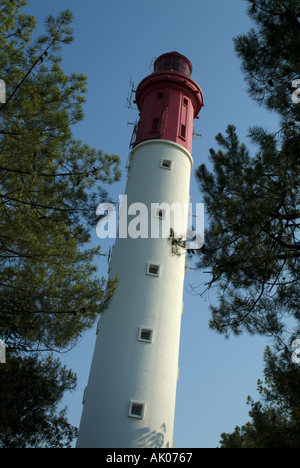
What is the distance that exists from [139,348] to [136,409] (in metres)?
2.16

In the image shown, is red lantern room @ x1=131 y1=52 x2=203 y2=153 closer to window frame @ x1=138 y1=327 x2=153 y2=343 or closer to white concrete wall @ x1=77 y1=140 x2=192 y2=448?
white concrete wall @ x1=77 y1=140 x2=192 y2=448

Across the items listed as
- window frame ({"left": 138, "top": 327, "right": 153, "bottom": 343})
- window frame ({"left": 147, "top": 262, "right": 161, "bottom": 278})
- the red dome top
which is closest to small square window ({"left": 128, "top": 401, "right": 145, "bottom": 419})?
window frame ({"left": 138, "top": 327, "right": 153, "bottom": 343})

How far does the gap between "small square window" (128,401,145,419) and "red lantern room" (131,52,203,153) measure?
12.9 meters

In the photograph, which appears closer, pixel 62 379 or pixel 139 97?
pixel 62 379

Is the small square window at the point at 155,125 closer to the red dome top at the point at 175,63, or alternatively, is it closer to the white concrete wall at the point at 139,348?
the white concrete wall at the point at 139,348

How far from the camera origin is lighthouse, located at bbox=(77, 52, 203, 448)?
15.3 metres

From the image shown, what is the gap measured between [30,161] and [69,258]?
2.76 metres

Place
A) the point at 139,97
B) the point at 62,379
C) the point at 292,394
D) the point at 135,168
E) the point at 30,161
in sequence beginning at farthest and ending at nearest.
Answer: the point at 139,97
the point at 135,168
the point at 62,379
the point at 30,161
the point at 292,394

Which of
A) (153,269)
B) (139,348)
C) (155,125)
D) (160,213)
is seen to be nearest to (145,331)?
(139,348)

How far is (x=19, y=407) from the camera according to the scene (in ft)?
42.5

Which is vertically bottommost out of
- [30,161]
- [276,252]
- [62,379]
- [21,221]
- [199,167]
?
[62,379]

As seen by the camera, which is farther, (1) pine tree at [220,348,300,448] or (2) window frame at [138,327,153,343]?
(2) window frame at [138,327,153,343]
